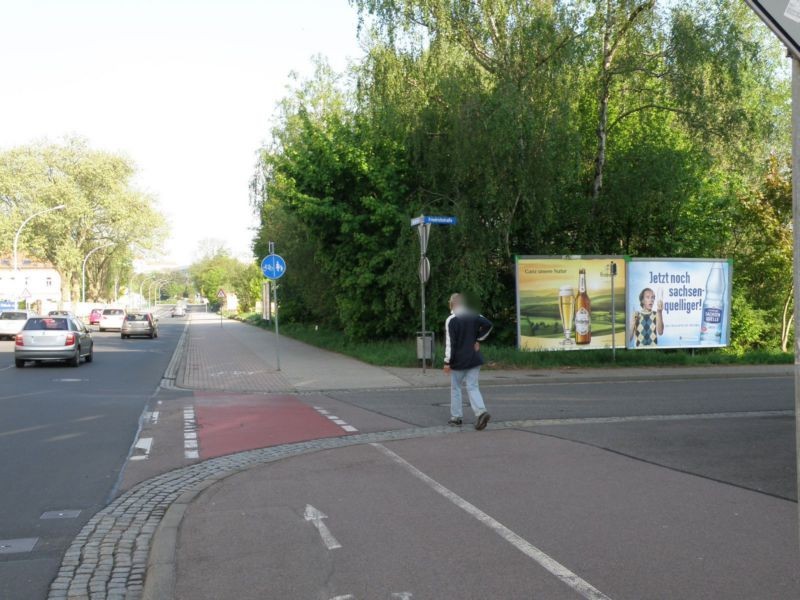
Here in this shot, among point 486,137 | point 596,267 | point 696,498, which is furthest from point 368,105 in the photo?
point 696,498

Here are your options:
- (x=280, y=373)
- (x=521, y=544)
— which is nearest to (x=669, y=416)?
(x=521, y=544)

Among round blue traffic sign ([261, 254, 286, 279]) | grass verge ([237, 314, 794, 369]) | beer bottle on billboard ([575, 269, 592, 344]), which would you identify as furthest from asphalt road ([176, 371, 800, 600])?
round blue traffic sign ([261, 254, 286, 279])

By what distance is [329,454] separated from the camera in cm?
904

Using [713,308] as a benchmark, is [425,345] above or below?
below

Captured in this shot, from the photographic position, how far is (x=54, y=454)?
900 centimetres

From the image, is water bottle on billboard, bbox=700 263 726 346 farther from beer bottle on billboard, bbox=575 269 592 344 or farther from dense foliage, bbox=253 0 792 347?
beer bottle on billboard, bbox=575 269 592 344

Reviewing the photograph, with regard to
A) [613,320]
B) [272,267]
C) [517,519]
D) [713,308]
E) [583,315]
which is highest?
[272,267]

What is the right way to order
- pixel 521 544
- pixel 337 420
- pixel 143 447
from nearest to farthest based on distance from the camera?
pixel 521 544
pixel 143 447
pixel 337 420

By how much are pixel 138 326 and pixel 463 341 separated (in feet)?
116

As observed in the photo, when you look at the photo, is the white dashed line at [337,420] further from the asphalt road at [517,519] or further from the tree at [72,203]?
the tree at [72,203]

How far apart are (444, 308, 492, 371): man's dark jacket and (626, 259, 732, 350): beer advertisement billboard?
451 inches

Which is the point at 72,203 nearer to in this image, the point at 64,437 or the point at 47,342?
the point at 47,342

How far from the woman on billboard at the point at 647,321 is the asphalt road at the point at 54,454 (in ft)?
41.4

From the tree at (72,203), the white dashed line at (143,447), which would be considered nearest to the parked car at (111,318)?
the tree at (72,203)
